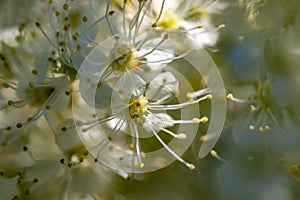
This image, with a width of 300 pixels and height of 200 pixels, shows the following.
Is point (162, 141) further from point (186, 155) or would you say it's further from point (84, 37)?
point (84, 37)

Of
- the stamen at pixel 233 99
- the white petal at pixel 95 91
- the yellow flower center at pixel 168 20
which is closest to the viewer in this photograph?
the white petal at pixel 95 91

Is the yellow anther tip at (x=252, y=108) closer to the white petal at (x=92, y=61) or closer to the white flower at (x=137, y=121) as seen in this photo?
the white flower at (x=137, y=121)

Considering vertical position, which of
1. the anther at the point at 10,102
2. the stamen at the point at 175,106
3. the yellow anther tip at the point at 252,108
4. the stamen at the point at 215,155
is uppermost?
the yellow anther tip at the point at 252,108

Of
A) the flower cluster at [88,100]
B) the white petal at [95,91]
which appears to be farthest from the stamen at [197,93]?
the white petal at [95,91]

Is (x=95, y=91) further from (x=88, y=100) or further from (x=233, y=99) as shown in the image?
(x=233, y=99)

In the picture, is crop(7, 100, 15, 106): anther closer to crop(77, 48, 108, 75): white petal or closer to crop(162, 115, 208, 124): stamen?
crop(77, 48, 108, 75): white petal

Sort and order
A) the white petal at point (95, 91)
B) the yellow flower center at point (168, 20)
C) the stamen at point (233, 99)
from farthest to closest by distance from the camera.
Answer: the yellow flower center at point (168, 20) < the stamen at point (233, 99) < the white petal at point (95, 91)

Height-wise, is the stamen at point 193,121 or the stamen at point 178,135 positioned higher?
the stamen at point 193,121

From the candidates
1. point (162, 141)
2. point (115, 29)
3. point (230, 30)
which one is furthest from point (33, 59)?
point (230, 30)

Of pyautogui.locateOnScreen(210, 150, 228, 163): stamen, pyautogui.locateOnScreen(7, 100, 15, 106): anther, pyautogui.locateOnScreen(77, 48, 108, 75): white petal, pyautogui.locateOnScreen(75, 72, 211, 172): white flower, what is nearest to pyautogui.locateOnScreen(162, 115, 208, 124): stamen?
pyautogui.locateOnScreen(75, 72, 211, 172): white flower

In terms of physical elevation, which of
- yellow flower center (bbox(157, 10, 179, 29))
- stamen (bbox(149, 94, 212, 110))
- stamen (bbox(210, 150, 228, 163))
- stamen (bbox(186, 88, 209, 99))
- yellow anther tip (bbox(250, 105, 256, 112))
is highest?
yellow flower center (bbox(157, 10, 179, 29))

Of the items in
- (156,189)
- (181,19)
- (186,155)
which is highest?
(181,19)
